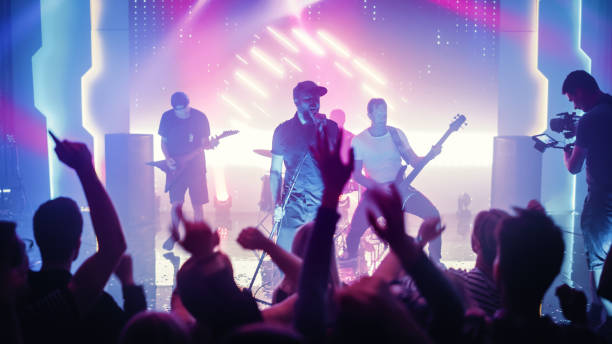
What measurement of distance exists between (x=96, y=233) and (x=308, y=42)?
8205mm

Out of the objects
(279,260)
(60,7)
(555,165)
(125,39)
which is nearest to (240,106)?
(125,39)

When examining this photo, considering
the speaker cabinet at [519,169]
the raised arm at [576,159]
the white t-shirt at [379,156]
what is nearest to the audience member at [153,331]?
the raised arm at [576,159]

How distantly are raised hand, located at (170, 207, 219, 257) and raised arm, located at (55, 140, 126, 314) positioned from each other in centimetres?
36

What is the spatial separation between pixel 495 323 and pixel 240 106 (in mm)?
8460

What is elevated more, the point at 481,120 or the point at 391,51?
the point at 391,51

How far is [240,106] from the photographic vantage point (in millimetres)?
9383

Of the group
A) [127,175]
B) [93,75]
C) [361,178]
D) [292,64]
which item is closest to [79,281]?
[361,178]

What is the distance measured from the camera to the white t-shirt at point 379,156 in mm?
4988

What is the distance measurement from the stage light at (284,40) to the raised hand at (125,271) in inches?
317

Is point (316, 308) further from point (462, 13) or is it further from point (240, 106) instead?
point (462, 13)

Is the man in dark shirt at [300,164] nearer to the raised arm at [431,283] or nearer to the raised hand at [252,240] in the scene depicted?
the raised hand at [252,240]

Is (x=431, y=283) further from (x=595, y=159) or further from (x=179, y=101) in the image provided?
(x=179, y=101)

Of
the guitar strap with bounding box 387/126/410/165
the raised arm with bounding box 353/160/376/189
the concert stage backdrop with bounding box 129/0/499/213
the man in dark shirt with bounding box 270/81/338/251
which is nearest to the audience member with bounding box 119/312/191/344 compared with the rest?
the man in dark shirt with bounding box 270/81/338/251

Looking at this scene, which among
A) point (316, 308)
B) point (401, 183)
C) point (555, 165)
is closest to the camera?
point (316, 308)
